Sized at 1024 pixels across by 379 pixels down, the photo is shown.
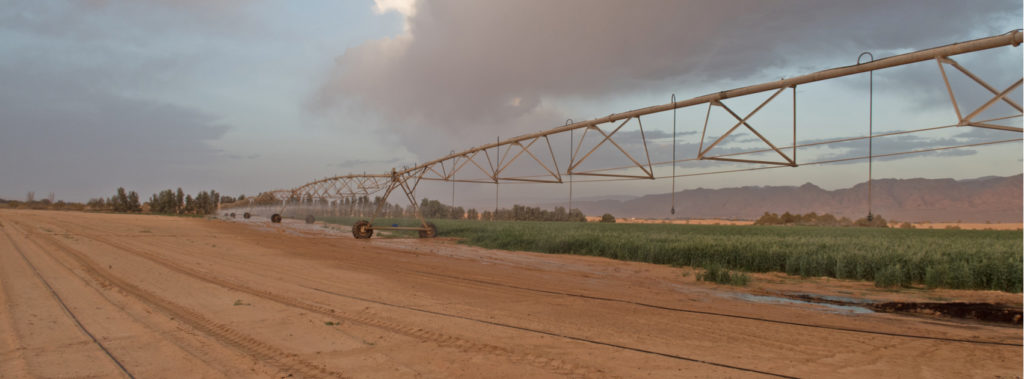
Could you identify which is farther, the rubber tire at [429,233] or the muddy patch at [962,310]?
the rubber tire at [429,233]

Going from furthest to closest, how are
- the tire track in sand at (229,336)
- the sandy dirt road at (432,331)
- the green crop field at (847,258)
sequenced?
the green crop field at (847,258)
the sandy dirt road at (432,331)
the tire track in sand at (229,336)

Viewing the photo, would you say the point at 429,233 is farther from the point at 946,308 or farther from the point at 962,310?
the point at 962,310

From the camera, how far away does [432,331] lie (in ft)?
23.6

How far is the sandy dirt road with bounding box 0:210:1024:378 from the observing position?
5551 mm

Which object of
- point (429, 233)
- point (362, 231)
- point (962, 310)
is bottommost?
point (962, 310)

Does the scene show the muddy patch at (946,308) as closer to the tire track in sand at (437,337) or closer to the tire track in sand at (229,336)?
the tire track in sand at (437,337)

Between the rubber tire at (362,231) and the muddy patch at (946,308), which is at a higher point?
the rubber tire at (362,231)

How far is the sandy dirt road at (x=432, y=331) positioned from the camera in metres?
5.55

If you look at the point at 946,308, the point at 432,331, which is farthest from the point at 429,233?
the point at 946,308

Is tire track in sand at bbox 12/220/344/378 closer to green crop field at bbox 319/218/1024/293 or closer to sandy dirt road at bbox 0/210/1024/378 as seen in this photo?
sandy dirt road at bbox 0/210/1024/378

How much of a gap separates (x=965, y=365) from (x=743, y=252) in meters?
14.9

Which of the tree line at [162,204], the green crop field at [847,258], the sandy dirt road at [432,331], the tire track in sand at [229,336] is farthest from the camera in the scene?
the tree line at [162,204]

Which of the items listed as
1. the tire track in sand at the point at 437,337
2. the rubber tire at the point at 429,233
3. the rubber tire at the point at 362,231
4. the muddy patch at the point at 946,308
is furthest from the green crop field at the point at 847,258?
the tire track in sand at the point at 437,337

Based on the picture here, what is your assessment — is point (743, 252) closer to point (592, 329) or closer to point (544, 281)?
point (544, 281)
